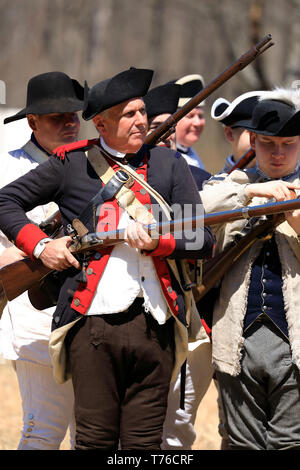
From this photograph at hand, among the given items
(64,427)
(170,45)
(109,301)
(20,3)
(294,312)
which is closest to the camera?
(109,301)

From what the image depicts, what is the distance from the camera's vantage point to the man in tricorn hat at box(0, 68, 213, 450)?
10.9 ft

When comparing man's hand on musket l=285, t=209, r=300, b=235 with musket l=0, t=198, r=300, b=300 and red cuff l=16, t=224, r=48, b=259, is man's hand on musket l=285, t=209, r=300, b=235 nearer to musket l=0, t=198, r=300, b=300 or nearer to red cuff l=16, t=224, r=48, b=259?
Result: musket l=0, t=198, r=300, b=300

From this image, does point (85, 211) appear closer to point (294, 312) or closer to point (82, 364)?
point (82, 364)

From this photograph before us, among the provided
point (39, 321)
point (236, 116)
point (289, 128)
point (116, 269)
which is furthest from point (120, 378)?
point (236, 116)

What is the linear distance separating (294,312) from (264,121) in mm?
854

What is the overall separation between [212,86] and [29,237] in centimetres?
126

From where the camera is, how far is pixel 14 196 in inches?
135

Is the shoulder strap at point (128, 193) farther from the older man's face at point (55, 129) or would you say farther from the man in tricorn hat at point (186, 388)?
the man in tricorn hat at point (186, 388)

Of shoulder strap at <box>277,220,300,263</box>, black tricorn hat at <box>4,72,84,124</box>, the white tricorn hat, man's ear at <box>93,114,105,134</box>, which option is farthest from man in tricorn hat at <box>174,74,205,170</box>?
man's ear at <box>93,114,105,134</box>

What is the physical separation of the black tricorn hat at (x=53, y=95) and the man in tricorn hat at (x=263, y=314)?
0.83 meters

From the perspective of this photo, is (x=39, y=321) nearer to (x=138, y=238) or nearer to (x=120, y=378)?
(x=120, y=378)

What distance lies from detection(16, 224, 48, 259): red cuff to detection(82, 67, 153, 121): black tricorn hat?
49 cm

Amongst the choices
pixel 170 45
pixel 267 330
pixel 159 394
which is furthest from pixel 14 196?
pixel 170 45

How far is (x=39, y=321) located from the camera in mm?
4188
